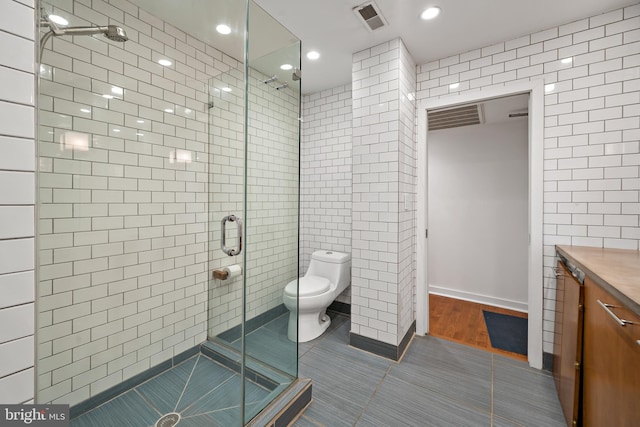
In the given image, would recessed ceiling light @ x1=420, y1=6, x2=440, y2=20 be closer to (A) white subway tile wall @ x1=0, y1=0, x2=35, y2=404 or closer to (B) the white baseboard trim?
(A) white subway tile wall @ x1=0, y1=0, x2=35, y2=404

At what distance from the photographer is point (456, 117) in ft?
9.66

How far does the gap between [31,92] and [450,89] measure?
2.61 meters

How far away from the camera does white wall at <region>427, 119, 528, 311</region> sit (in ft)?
10.2

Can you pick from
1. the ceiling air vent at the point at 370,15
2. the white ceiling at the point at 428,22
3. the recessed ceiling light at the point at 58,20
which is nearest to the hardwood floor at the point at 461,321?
the white ceiling at the point at 428,22

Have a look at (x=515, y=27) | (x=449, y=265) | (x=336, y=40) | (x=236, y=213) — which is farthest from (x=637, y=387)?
(x=449, y=265)

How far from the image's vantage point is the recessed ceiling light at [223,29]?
177 centimetres

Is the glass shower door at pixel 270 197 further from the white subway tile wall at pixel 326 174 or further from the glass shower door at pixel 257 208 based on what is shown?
the white subway tile wall at pixel 326 174

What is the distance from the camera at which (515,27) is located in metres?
1.92

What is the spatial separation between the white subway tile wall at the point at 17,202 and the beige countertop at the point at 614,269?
1.62 metres

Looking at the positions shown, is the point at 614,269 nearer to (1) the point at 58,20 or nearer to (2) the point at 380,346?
(2) the point at 380,346

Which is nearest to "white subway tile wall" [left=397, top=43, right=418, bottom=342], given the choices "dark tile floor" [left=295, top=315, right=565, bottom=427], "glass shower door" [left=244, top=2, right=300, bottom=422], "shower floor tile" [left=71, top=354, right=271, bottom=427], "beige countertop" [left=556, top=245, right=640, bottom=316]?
"dark tile floor" [left=295, top=315, right=565, bottom=427]

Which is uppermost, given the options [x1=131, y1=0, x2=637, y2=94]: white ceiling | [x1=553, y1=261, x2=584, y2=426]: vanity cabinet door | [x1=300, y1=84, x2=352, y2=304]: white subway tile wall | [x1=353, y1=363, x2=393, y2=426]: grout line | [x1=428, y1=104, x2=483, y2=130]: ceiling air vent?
[x1=131, y1=0, x2=637, y2=94]: white ceiling

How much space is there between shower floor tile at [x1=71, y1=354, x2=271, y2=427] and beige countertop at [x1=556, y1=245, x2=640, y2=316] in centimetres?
158

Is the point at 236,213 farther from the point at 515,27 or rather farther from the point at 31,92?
the point at 515,27
